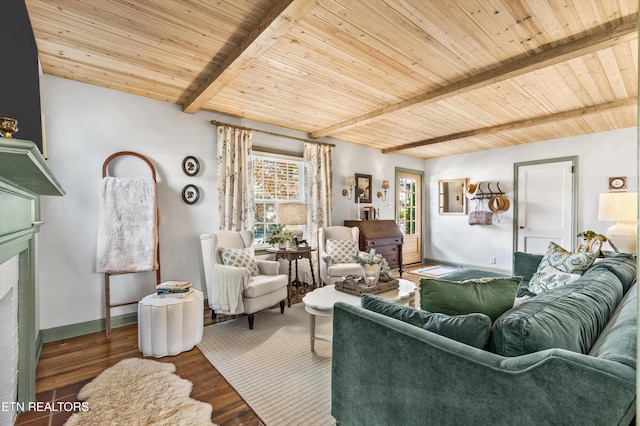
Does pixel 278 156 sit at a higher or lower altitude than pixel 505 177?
higher

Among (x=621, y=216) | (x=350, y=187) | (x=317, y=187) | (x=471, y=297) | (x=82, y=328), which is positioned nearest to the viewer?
(x=471, y=297)

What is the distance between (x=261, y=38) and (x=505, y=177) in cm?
551

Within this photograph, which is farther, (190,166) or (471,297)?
(190,166)

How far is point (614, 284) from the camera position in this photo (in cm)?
158

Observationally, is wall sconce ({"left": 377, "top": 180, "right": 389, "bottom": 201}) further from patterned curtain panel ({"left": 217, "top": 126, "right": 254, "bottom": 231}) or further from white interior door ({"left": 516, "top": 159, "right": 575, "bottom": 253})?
patterned curtain panel ({"left": 217, "top": 126, "right": 254, "bottom": 231})

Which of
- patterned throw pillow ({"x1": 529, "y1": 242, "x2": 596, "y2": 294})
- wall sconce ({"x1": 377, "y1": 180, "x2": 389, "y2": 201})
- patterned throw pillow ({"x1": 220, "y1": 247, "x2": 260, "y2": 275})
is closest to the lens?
patterned throw pillow ({"x1": 529, "y1": 242, "x2": 596, "y2": 294})

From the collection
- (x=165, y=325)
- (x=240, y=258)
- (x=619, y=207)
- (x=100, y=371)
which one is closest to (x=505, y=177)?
(x=619, y=207)

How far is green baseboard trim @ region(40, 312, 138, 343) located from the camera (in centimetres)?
277

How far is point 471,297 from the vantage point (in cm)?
130

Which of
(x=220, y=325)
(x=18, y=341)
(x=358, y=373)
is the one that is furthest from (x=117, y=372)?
(x=358, y=373)

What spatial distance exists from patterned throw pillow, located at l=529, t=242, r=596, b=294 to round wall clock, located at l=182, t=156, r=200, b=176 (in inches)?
151

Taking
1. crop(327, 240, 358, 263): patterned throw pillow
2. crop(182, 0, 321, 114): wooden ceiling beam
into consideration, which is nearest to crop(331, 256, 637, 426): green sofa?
crop(182, 0, 321, 114): wooden ceiling beam

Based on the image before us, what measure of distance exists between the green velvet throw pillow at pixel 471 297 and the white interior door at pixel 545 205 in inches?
196

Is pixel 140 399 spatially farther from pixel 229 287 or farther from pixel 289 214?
pixel 289 214
